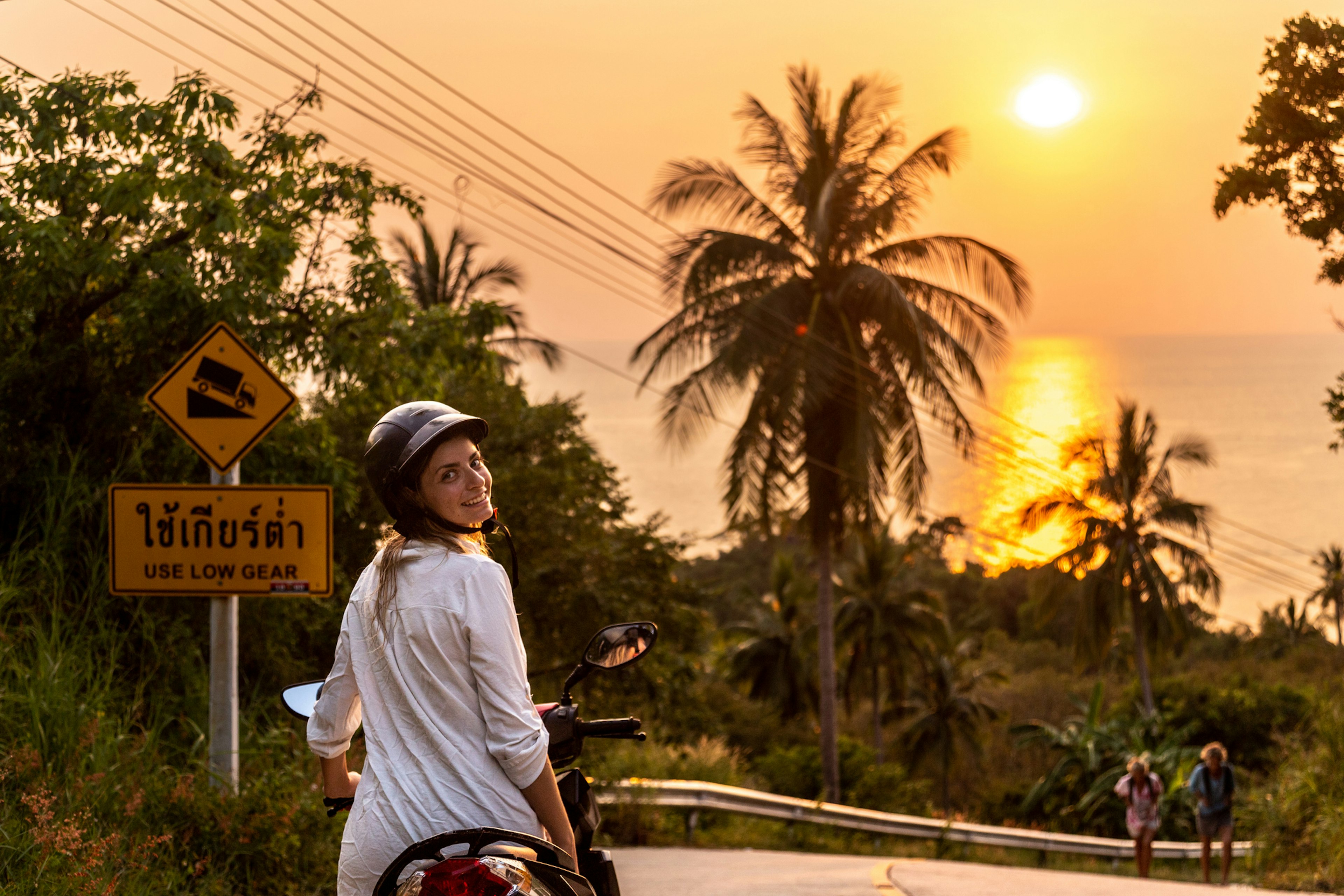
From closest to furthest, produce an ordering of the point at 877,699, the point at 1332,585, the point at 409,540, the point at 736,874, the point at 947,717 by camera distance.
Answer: the point at 409,540 < the point at 736,874 < the point at 877,699 < the point at 947,717 < the point at 1332,585

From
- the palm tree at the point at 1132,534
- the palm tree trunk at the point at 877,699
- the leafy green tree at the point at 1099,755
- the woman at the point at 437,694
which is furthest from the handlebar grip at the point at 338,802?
the palm tree at the point at 1132,534

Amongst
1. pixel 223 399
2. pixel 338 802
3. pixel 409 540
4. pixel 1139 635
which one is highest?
pixel 223 399

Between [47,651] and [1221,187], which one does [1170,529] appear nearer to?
[1221,187]

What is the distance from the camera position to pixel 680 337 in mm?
26734

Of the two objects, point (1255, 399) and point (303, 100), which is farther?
point (1255, 399)

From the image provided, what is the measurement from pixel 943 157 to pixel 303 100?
64.0 ft

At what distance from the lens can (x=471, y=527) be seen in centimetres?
281

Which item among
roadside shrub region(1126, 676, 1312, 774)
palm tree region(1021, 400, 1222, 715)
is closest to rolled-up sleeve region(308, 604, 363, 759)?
roadside shrub region(1126, 676, 1312, 774)

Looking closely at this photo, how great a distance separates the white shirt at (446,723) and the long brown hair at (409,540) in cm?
3

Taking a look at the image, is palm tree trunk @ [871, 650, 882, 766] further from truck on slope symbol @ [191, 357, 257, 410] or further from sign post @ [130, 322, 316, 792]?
truck on slope symbol @ [191, 357, 257, 410]

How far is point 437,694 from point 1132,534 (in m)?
45.1

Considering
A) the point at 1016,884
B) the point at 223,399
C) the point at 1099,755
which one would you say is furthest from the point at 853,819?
the point at 1099,755

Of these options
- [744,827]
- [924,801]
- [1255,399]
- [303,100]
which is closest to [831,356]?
[744,827]

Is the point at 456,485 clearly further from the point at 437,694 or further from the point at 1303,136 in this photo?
the point at 1303,136
